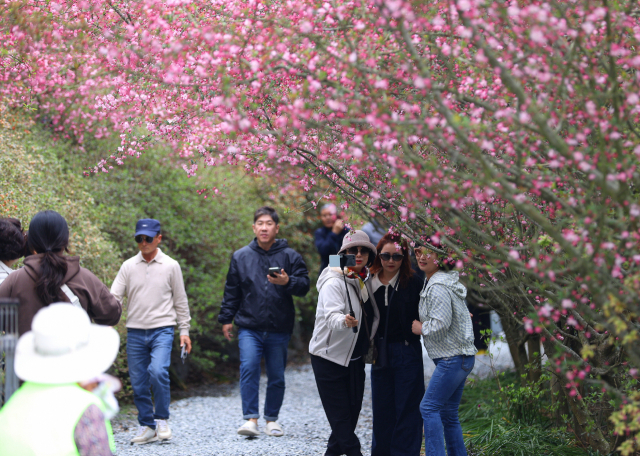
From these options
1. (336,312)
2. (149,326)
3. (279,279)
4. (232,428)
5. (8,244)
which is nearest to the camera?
(8,244)

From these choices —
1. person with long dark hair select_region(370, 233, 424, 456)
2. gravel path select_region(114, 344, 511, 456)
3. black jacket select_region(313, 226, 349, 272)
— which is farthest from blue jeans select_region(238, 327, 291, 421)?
black jacket select_region(313, 226, 349, 272)

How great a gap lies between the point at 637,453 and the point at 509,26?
2829 mm

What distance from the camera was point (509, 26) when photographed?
2.76 m

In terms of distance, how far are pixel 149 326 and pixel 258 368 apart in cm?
105

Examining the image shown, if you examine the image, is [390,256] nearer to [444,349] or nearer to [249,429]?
[444,349]

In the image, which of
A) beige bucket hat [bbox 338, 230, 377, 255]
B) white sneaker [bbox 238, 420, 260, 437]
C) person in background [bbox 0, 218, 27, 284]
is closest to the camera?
person in background [bbox 0, 218, 27, 284]

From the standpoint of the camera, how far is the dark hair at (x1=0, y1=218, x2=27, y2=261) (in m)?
4.12

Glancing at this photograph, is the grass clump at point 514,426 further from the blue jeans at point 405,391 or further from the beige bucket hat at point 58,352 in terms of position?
the beige bucket hat at point 58,352

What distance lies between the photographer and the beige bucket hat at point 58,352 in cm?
225

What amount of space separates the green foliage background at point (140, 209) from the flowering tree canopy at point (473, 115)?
2637mm

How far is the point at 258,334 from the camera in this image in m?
6.05

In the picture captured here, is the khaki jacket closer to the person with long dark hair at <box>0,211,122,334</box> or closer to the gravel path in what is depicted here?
the gravel path

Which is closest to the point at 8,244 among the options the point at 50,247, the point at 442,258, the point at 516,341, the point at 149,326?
the point at 50,247

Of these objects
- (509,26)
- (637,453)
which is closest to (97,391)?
(509,26)
